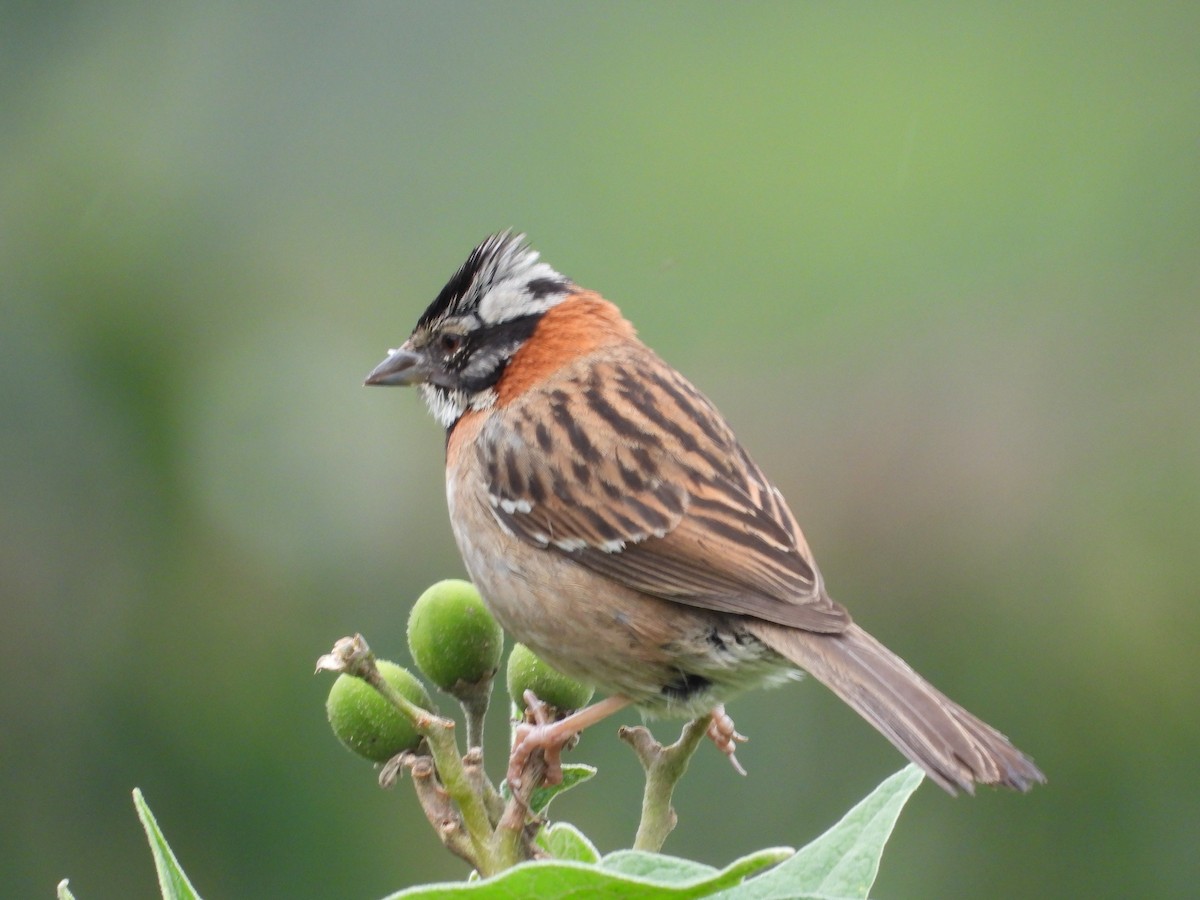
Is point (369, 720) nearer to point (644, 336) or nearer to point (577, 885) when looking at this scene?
point (577, 885)

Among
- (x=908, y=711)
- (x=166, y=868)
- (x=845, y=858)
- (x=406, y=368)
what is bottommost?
(x=908, y=711)

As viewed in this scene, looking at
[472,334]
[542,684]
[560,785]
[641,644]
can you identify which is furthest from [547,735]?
[472,334]

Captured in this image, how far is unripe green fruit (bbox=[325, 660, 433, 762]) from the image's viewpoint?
2912 mm

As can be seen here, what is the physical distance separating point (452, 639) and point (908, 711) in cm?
94

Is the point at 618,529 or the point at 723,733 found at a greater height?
the point at 618,529

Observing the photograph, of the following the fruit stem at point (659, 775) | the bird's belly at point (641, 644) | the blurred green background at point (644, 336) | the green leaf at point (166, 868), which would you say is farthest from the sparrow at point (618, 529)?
the blurred green background at point (644, 336)

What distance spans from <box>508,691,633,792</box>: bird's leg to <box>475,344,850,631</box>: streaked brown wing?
15.2 inches

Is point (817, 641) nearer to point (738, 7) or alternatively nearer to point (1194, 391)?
point (1194, 391)

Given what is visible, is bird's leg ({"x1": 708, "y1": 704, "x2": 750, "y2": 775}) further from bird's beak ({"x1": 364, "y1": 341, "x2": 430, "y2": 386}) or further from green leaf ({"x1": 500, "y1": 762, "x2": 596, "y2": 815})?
bird's beak ({"x1": 364, "y1": 341, "x2": 430, "y2": 386})

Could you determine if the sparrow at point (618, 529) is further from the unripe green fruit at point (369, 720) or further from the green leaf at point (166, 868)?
the green leaf at point (166, 868)

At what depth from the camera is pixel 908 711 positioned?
10.3ft

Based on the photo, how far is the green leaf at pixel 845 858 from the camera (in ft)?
7.71

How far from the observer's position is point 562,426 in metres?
4.08

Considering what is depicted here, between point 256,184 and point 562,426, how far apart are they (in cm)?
397
